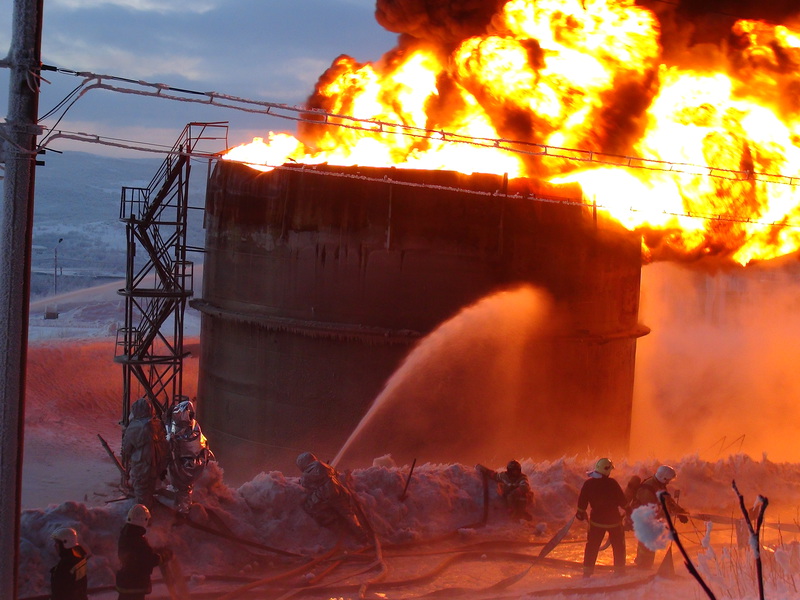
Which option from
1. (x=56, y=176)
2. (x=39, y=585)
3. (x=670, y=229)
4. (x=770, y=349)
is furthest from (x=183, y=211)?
(x=56, y=176)

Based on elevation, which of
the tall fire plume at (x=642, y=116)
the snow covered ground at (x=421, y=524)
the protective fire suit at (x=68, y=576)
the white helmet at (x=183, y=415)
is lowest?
the snow covered ground at (x=421, y=524)

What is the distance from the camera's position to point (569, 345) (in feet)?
44.9

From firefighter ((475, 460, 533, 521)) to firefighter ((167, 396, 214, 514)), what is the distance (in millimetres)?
3847

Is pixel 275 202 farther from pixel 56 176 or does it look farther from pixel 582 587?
pixel 56 176

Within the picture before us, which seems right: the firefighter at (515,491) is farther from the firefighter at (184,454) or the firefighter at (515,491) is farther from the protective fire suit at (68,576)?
the protective fire suit at (68,576)

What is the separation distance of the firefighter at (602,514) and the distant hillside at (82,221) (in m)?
48.6

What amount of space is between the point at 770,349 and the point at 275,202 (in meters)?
25.4

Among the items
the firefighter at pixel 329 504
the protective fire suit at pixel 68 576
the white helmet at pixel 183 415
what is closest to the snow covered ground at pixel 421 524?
the firefighter at pixel 329 504

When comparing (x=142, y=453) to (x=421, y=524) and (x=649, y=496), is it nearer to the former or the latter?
(x=421, y=524)

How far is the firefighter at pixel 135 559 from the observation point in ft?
21.2

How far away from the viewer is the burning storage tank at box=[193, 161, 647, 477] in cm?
1296

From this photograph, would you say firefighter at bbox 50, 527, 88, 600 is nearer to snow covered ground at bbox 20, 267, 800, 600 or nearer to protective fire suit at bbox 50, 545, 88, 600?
protective fire suit at bbox 50, 545, 88, 600

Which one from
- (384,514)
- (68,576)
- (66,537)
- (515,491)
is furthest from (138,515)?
(515,491)

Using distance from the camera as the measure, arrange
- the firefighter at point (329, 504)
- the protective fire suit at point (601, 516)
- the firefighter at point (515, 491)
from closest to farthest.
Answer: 1. the protective fire suit at point (601, 516)
2. the firefighter at point (329, 504)
3. the firefighter at point (515, 491)
